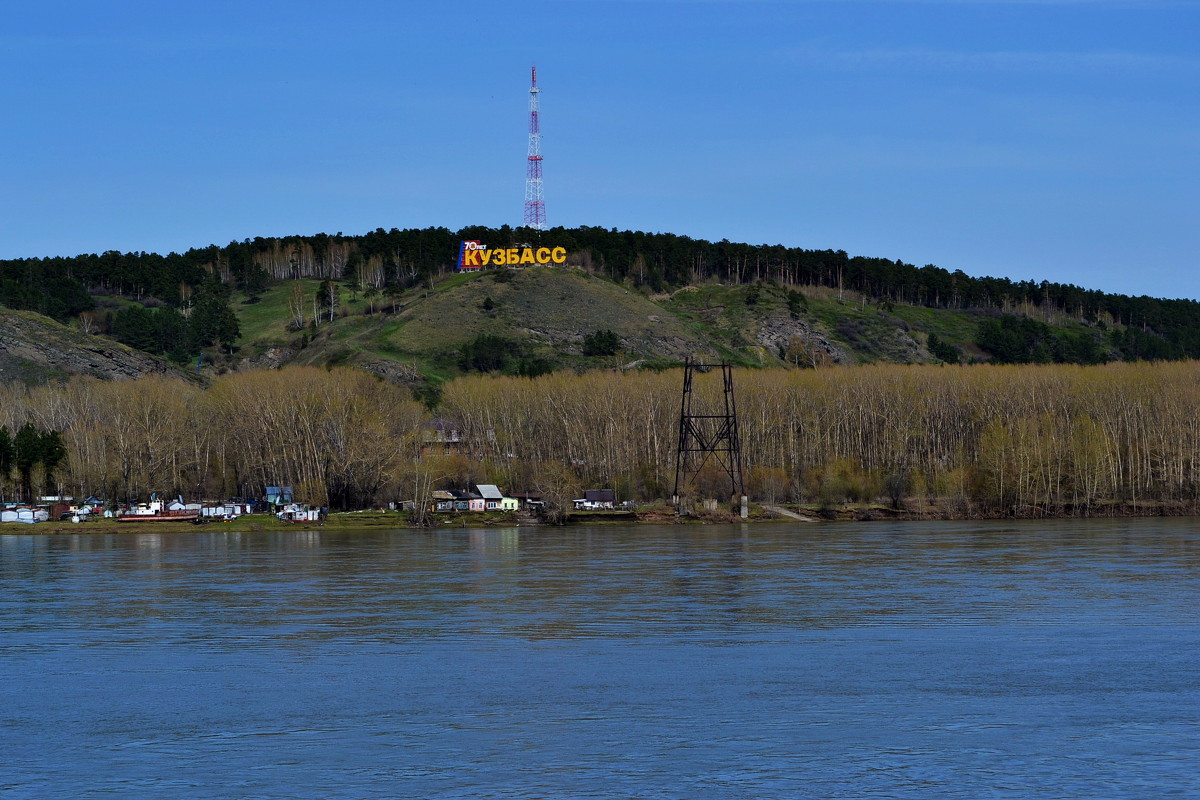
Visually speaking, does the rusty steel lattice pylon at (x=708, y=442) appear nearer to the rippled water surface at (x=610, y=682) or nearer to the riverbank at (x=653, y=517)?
the riverbank at (x=653, y=517)

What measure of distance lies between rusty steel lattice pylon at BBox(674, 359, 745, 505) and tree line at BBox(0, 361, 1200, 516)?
186cm

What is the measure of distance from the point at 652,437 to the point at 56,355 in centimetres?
8802

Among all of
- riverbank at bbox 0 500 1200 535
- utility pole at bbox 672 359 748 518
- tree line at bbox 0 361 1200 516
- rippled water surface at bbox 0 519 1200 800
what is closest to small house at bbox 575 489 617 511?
tree line at bbox 0 361 1200 516

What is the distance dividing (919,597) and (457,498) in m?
71.6

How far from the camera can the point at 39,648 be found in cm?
3603

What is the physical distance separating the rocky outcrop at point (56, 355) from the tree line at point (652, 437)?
28.0 m

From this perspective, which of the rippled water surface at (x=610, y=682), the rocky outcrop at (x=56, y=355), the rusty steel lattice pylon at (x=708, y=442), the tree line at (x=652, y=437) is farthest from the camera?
the rocky outcrop at (x=56, y=355)

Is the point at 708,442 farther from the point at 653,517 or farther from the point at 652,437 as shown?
the point at 653,517

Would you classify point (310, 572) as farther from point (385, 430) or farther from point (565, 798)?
point (385, 430)

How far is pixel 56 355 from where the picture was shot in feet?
→ 552

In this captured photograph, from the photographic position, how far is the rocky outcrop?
6383 inches

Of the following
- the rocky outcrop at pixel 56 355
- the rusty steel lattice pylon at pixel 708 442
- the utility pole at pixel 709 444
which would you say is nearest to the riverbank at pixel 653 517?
the utility pole at pixel 709 444

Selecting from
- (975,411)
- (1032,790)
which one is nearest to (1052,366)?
(975,411)

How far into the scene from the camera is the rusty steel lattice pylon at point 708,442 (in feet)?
366
